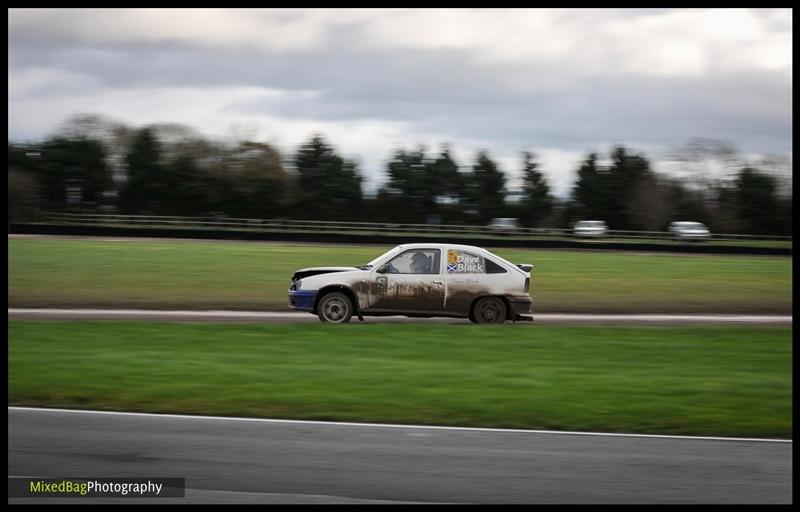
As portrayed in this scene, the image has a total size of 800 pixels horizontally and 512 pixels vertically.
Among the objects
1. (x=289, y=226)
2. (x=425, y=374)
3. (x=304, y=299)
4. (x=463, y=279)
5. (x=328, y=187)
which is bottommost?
(x=425, y=374)

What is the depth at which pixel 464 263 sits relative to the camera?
17625 millimetres

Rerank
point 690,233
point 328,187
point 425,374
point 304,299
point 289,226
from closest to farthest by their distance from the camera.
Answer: point 425,374 → point 304,299 → point 690,233 → point 289,226 → point 328,187

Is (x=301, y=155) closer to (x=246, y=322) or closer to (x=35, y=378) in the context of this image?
(x=246, y=322)

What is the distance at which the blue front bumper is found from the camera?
1745 cm

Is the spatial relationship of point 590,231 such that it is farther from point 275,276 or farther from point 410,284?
point 410,284

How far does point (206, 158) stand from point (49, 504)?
74.8 m

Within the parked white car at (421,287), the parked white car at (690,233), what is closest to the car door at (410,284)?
the parked white car at (421,287)

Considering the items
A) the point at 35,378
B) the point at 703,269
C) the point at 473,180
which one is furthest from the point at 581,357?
the point at 473,180

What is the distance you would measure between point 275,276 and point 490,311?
12.6 metres

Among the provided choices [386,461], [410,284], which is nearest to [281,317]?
[410,284]

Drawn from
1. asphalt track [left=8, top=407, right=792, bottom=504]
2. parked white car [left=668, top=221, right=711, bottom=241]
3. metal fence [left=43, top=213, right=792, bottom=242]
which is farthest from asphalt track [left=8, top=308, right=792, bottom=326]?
metal fence [left=43, top=213, right=792, bottom=242]

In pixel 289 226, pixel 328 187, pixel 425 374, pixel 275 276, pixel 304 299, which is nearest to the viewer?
pixel 425 374

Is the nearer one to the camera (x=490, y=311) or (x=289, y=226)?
(x=490, y=311)

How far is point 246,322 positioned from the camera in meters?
18.3
